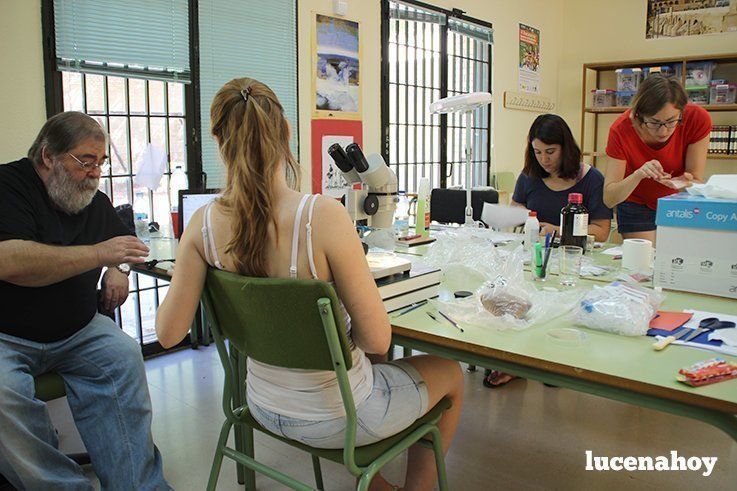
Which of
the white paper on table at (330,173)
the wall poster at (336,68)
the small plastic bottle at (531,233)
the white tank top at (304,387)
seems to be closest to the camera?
the white tank top at (304,387)

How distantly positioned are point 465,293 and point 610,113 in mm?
5693

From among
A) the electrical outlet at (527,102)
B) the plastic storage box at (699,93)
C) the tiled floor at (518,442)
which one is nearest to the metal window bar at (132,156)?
the tiled floor at (518,442)

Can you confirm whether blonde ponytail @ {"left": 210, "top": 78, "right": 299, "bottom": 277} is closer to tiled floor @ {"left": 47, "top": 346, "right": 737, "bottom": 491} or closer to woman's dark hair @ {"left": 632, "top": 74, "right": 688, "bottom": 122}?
tiled floor @ {"left": 47, "top": 346, "right": 737, "bottom": 491}

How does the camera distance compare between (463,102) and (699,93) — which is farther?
(699,93)

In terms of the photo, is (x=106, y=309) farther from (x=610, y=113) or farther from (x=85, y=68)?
(x=610, y=113)

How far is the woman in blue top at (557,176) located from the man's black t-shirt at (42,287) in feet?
6.31

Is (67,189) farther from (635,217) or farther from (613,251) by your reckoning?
(635,217)

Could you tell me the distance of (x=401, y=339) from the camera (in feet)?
5.13

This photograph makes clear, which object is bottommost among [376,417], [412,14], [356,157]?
[376,417]

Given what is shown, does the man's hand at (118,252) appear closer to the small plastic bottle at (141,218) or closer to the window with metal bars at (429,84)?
the small plastic bottle at (141,218)

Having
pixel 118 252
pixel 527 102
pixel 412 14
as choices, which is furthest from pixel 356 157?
pixel 527 102

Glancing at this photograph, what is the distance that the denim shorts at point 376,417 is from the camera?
55.4 inches

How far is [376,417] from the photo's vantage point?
1.43 meters

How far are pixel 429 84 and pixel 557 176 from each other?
8.58 feet
